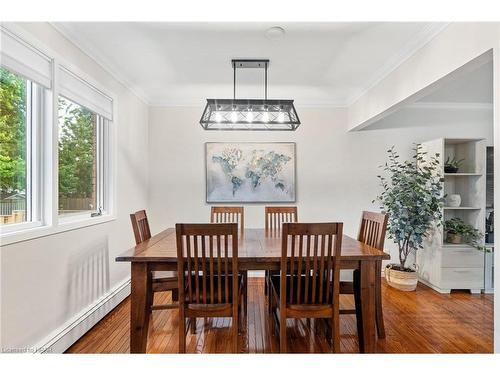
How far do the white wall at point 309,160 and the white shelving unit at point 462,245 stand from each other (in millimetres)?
473

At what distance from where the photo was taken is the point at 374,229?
100.0 inches

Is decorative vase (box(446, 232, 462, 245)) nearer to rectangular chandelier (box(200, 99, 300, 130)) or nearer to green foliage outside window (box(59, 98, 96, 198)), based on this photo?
rectangular chandelier (box(200, 99, 300, 130))

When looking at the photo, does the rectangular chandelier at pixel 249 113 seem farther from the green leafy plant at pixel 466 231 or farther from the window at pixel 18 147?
the green leafy plant at pixel 466 231

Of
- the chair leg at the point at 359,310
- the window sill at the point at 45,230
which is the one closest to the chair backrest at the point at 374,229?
the chair leg at the point at 359,310

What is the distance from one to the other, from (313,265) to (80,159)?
86.8 inches

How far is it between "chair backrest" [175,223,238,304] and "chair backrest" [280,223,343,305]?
32cm

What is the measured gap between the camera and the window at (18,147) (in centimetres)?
184

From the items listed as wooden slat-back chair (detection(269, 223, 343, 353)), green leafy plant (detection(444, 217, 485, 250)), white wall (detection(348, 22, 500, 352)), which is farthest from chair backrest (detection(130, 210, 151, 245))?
green leafy plant (detection(444, 217, 485, 250))

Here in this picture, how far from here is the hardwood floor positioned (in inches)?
90.7

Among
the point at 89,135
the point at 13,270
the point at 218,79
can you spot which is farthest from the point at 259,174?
the point at 13,270

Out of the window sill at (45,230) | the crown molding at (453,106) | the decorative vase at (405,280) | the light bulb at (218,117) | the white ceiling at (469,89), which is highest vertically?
the white ceiling at (469,89)
